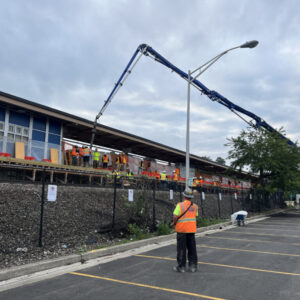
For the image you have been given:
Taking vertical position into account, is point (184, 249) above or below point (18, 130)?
below

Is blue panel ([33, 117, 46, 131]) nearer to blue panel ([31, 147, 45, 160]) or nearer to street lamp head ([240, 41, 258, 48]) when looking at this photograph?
blue panel ([31, 147, 45, 160])

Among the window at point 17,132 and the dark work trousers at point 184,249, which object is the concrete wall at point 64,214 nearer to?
the dark work trousers at point 184,249

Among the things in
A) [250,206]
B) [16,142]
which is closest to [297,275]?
[16,142]

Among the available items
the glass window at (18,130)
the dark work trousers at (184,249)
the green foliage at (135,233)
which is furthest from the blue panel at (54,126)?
the dark work trousers at (184,249)

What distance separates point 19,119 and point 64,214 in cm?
1024

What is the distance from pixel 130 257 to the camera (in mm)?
8234

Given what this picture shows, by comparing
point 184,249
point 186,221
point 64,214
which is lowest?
point 184,249

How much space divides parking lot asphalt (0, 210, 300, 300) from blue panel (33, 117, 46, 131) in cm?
1460

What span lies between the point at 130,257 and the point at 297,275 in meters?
4.22

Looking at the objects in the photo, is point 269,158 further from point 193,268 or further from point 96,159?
point 193,268

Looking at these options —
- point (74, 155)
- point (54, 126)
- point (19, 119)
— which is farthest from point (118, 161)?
point (19, 119)

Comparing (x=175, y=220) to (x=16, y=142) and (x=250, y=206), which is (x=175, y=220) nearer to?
(x=16, y=142)

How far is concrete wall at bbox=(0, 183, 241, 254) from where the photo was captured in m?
8.91

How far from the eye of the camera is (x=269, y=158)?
1053 inches
